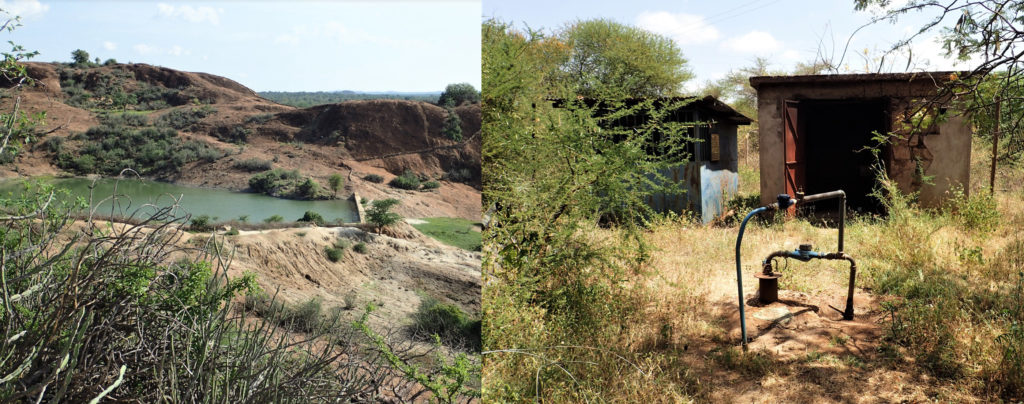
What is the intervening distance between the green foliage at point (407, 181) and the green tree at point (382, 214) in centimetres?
10

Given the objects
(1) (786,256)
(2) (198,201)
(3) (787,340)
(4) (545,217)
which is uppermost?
(2) (198,201)

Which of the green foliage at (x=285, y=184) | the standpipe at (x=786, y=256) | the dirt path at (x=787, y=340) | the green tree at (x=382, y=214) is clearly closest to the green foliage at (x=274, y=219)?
the green foliage at (x=285, y=184)

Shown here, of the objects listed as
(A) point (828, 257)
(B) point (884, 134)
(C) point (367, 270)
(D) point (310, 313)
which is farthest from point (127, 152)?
(B) point (884, 134)

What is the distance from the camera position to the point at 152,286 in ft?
7.82

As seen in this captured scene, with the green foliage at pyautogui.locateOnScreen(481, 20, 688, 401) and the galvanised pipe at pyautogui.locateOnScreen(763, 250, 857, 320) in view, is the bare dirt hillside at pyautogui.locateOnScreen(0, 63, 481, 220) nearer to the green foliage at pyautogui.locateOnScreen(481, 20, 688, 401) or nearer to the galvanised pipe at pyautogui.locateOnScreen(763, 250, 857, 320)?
the green foliage at pyautogui.locateOnScreen(481, 20, 688, 401)

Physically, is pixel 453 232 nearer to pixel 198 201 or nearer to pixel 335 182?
pixel 335 182

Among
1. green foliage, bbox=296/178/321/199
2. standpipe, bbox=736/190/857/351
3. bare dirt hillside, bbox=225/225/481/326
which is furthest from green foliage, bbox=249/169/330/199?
standpipe, bbox=736/190/857/351

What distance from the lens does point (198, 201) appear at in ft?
10.8

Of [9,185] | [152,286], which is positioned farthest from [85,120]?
[152,286]

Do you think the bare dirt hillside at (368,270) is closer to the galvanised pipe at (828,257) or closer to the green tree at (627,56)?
the galvanised pipe at (828,257)

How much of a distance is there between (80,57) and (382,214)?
180cm

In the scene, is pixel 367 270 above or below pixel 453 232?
below

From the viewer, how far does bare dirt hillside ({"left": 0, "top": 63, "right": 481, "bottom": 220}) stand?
3316mm

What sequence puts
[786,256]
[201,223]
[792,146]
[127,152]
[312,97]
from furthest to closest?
[792,146] → [786,256] → [312,97] → [201,223] → [127,152]
